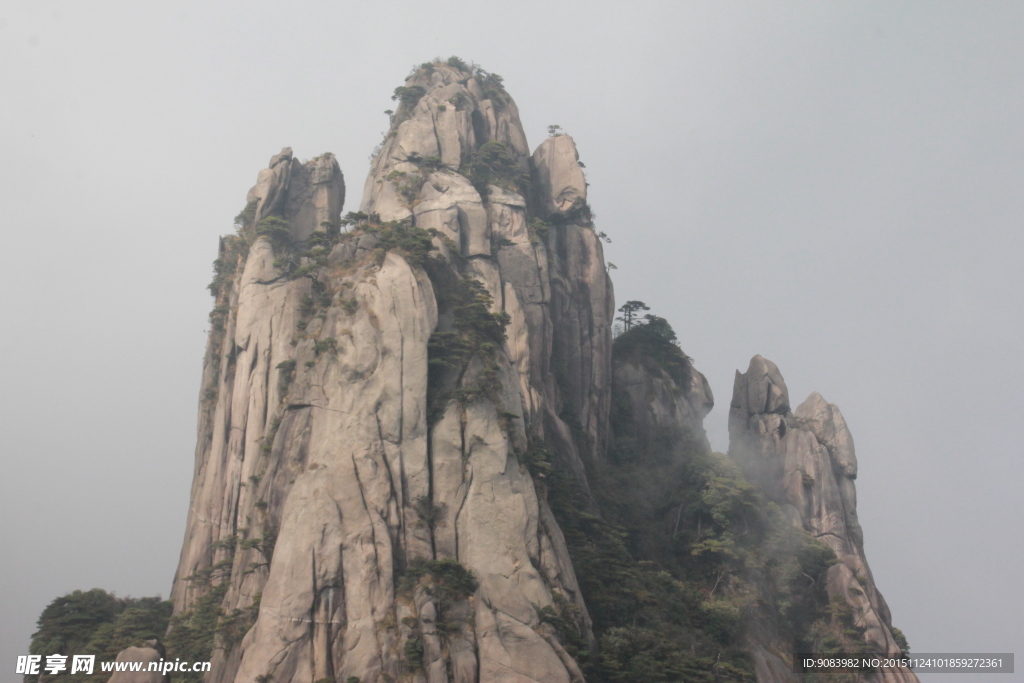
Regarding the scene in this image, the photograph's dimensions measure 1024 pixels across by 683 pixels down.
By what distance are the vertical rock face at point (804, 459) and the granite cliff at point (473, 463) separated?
0.68 feet

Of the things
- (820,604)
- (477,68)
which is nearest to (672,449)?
(820,604)

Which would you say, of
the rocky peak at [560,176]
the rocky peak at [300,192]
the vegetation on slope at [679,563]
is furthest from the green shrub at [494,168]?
the vegetation on slope at [679,563]

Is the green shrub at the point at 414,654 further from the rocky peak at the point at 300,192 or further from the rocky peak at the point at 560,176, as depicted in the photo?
the rocky peak at the point at 560,176

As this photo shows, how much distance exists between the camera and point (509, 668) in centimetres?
3422

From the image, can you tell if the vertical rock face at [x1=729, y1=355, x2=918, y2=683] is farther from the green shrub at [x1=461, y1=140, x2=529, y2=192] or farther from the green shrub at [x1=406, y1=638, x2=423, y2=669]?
the green shrub at [x1=406, y1=638, x2=423, y2=669]

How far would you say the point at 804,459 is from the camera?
59719mm

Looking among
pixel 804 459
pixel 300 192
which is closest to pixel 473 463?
pixel 300 192

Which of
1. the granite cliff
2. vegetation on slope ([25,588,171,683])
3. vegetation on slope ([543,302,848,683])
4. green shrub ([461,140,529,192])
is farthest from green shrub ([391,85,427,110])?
vegetation on slope ([25,588,171,683])

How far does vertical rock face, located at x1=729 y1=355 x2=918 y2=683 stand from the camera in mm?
57188

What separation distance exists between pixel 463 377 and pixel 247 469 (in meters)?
11.9

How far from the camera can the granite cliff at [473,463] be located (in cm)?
3581

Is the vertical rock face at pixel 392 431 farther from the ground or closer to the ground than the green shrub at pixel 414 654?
farther from the ground

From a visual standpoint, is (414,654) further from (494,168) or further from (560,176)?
(560,176)

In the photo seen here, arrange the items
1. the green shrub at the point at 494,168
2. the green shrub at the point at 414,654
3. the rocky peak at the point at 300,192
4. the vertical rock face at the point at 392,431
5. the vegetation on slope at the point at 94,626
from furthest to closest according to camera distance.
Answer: the green shrub at the point at 494,168, the rocky peak at the point at 300,192, the vegetation on slope at the point at 94,626, the vertical rock face at the point at 392,431, the green shrub at the point at 414,654
